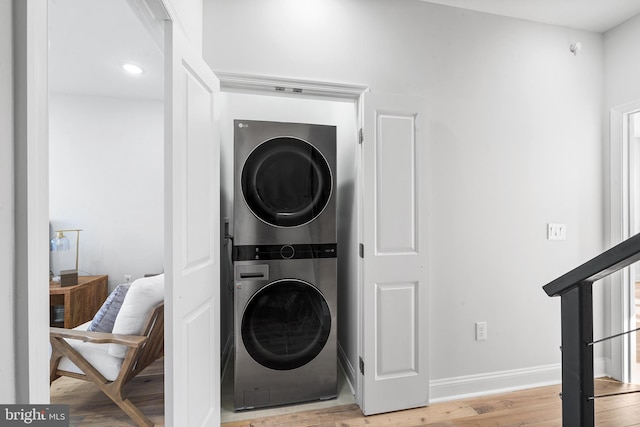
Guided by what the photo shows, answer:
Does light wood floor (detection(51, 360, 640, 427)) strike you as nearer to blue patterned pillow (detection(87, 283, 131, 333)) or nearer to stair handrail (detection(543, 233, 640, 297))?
blue patterned pillow (detection(87, 283, 131, 333))

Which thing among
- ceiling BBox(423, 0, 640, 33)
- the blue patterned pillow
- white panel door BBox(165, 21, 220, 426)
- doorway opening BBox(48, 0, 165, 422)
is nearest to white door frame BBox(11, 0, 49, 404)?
white panel door BBox(165, 21, 220, 426)

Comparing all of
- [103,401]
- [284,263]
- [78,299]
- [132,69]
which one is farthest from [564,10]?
[78,299]

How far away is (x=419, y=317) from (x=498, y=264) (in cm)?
75

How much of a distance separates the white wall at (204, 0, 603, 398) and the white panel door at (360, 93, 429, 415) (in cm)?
17

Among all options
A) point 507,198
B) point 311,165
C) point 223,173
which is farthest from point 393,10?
point 223,173

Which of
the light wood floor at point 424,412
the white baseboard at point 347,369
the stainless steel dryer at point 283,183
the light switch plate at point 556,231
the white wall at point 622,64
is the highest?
the white wall at point 622,64

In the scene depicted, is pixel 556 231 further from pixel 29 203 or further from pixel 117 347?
pixel 117 347

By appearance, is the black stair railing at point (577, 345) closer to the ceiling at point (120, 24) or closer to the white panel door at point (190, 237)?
the white panel door at point (190, 237)

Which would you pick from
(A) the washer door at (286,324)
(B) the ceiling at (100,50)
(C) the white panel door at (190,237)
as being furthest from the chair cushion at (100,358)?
(B) the ceiling at (100,50)

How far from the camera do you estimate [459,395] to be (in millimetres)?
2139

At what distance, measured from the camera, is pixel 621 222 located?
235 cm

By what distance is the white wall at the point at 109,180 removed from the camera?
323cm

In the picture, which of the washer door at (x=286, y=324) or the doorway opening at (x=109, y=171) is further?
the doorway opening at (x=109, y=171)

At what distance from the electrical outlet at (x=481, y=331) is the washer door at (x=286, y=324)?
1056 mm
